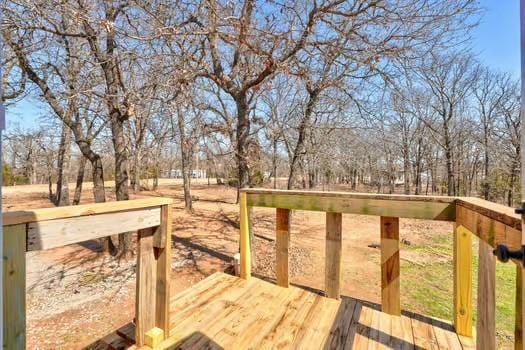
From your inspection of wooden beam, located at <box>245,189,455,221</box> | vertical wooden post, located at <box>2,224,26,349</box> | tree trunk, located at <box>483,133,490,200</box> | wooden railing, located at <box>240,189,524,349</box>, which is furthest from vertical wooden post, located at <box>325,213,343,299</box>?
tree trunk, located at <box>483,133,490,200</box>

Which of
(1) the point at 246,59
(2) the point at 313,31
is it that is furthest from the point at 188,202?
(2) the point at 313,31

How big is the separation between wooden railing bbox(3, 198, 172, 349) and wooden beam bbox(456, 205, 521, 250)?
5.08 feet

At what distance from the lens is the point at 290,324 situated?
1937mm

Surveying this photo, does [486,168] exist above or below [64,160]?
below

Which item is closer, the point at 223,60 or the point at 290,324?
the point at 290,324

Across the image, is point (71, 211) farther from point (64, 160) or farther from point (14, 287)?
point (64, 160)

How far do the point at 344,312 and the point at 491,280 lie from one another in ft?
3.02

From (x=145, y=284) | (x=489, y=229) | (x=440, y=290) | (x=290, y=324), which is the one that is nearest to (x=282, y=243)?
(x=290, y=324)

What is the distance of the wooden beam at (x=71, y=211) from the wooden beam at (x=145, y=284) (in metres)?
0.16

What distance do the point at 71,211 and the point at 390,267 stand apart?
1923 mm

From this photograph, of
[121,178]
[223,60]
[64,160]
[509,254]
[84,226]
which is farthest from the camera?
[64,160]

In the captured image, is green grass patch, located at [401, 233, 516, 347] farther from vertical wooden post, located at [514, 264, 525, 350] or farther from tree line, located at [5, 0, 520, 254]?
tree line, located at [5, 0, 520, 254]

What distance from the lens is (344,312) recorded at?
206 centimetres

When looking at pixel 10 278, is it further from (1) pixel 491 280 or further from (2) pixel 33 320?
(2) pixel 33 320
